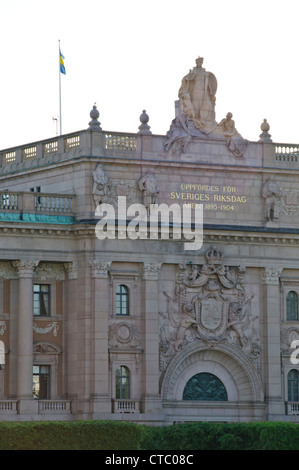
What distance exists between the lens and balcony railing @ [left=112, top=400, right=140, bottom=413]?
373 feet

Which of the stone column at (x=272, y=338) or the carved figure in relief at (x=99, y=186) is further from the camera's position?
the stone column at (x=272, y=338)

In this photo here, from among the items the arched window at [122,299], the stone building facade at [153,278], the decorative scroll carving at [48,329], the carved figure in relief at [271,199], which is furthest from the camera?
the carved figure in relief at [271,199]

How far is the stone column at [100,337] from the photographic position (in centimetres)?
11312

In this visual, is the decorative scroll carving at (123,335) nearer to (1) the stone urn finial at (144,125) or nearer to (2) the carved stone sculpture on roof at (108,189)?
(2) the carved stone sculpture on roof at (108,189)

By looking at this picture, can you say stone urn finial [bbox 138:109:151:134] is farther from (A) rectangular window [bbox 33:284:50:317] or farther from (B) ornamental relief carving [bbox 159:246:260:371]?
(A) rectangular window [bbox 33:284:50:317]

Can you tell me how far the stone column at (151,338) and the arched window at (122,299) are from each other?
0.89 meters

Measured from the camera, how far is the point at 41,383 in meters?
114

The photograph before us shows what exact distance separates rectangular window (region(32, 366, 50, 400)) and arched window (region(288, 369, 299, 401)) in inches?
488

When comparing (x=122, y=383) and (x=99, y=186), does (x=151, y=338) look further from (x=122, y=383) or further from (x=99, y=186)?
(x=99, y=186)

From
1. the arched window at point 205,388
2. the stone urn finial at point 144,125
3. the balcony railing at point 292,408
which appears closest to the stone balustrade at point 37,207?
the stone urn finial at point 144,125

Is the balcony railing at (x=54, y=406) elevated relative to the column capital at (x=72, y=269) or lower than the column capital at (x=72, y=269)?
lower

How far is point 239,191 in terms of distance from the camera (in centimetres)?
11812

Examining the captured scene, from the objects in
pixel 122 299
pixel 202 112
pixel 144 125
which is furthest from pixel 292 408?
pixel 144 125
